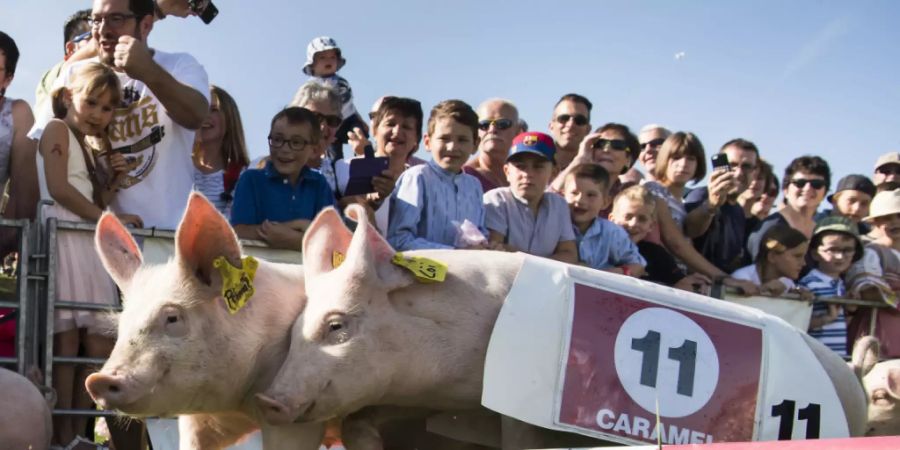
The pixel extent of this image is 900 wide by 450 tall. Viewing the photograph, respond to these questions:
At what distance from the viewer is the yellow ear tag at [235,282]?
11.5ft

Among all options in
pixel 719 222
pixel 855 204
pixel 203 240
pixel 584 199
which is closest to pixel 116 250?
pixel 203 240

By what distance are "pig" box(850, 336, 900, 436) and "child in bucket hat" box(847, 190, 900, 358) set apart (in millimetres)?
1969

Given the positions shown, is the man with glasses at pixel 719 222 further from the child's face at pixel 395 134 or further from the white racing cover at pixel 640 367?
the white racing cover at pixel 640 367

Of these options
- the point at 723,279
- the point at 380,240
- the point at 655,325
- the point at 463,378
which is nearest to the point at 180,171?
the point at 380,240

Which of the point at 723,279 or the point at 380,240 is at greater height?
the point at 380,240

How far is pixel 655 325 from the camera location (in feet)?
12.0

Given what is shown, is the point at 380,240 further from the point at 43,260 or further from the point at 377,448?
the point at 43,260

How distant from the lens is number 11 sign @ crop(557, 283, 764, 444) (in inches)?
139

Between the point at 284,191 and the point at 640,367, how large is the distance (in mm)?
2407

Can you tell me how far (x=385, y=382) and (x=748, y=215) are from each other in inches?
207

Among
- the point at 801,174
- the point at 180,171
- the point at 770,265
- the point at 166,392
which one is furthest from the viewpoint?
the point at 801,174

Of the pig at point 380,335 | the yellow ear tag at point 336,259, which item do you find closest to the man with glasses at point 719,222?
the pig at point 380,335

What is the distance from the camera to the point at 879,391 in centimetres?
524

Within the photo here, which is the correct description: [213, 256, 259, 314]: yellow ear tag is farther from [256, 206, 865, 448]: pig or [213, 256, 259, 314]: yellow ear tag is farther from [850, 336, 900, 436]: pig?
[850, 336, 900, 436]: pig
